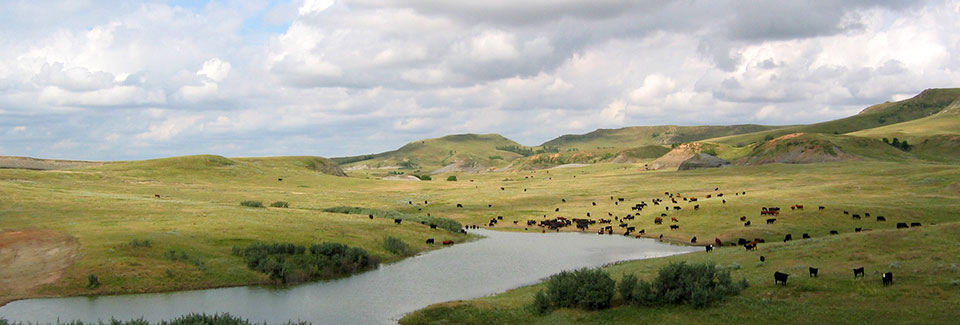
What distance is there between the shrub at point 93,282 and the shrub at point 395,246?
23211 mm

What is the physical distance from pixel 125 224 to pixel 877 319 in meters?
53.8

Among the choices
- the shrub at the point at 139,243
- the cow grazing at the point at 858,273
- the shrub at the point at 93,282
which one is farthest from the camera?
the shrub at the point at 139,243

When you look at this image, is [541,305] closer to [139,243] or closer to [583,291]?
[583,291]

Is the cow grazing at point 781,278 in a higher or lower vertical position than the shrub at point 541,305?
higher

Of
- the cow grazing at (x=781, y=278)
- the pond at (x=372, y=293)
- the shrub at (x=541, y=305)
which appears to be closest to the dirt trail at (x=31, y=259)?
the pond at (x=372, y=293)

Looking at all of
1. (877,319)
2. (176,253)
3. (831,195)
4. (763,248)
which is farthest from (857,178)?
(176,253)

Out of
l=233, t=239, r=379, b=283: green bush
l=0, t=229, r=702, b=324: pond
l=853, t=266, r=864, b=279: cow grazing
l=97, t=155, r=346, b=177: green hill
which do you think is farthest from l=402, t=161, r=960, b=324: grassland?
l=97, t=155, r=346, b=177: green hill

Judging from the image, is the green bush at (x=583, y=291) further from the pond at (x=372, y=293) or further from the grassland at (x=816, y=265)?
the pond at (x=372, y=293)

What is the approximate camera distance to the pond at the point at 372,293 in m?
31.8

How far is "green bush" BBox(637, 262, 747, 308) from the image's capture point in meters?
25.9

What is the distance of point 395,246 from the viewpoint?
54.5 metres

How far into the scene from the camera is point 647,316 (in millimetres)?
25375

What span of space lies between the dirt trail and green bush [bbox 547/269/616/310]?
31.1 meters

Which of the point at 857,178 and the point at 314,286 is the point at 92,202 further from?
the point at 857,178
